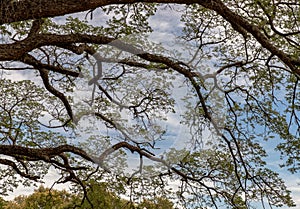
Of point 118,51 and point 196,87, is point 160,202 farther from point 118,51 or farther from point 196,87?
point 118,51

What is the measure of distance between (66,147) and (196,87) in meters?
2.28

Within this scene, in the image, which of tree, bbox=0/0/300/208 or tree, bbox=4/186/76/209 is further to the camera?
tree, bbox=4/186/76/209

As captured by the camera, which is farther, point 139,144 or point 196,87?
A: point 139,144

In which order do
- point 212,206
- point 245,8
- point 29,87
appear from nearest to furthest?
point 245,8
point 212,206
point 29,87

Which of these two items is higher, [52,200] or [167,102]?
[167,102]

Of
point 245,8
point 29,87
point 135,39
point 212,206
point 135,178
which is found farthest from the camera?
point 29,87

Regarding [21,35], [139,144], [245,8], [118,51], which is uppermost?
[245,8]

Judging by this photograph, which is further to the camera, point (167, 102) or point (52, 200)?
point (52, 200)

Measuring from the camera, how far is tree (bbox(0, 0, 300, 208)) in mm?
5824

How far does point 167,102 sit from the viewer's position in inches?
272

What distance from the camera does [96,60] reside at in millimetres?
5883

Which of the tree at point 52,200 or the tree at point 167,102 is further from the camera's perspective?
the tree at point 52,200

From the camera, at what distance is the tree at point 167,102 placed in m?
5.82

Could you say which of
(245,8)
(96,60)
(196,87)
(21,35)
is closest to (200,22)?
(245,8)
